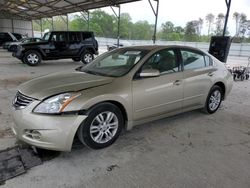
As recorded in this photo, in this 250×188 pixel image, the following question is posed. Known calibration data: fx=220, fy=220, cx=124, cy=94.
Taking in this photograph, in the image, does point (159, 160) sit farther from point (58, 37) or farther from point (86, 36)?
point (86, 36)

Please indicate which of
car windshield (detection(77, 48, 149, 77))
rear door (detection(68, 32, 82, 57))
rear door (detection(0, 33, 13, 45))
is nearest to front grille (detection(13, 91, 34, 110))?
car windshield (detection(77, 48, 149, 77))

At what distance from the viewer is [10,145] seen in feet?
9.96

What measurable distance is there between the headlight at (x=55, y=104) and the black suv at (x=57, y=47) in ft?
30.0

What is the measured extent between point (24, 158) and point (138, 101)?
64.5 inches

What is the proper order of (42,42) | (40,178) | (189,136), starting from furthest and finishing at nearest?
1. (42,42)
2. (189,136)
3. (40,178)

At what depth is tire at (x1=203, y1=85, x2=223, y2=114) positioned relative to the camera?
4332 millimetres

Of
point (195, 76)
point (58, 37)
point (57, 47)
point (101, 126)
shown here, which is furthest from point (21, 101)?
point (58, 37)

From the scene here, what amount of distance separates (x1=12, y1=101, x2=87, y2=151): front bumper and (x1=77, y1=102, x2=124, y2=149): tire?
143 mm

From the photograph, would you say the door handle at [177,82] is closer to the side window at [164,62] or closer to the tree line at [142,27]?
the side window at [164,62]

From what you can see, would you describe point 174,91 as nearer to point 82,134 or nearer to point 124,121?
point 124,121

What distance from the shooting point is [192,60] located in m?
3.98

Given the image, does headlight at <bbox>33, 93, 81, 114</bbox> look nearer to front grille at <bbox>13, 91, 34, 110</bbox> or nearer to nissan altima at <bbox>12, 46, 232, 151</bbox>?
nissan altima at <bbox>12, 46, 232, 151</bbox>

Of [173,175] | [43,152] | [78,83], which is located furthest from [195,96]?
[43,152]

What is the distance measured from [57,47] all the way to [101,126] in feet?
30.2
